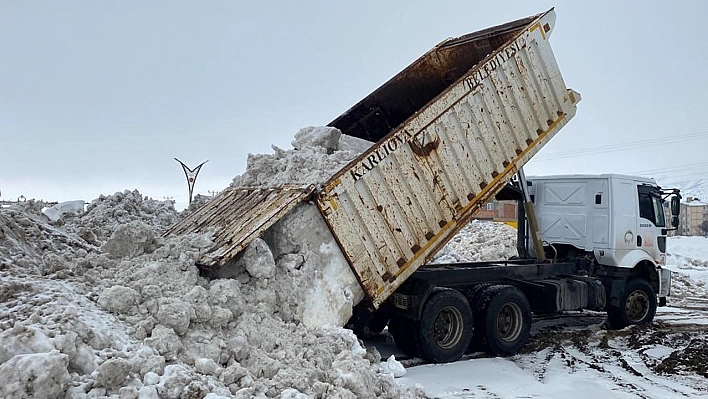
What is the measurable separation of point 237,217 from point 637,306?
724 centimetres

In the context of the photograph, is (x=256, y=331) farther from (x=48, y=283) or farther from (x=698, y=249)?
(x=698, y=249)

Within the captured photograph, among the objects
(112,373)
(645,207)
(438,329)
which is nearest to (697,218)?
(645,207)

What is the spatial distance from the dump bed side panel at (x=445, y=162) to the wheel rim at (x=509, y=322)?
1.63 metres

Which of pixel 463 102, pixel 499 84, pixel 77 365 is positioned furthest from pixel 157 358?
pixel 499 84

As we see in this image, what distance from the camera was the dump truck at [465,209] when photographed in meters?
6.57

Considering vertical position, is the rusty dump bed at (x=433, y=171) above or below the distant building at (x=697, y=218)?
below

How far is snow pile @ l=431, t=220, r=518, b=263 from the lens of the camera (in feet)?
52.0

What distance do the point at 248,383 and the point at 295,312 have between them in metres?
1.42

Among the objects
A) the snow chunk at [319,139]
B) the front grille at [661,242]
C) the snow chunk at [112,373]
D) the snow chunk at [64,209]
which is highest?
the snow chunk at [319,139]

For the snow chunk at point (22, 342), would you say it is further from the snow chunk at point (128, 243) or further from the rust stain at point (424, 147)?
the rust stain at point (424, 147)

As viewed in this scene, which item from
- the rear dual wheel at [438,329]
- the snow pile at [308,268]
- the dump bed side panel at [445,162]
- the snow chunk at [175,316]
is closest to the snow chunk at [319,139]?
the snow pile at [308,268]

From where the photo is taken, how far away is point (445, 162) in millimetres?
7207

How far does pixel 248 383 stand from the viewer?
448 cm

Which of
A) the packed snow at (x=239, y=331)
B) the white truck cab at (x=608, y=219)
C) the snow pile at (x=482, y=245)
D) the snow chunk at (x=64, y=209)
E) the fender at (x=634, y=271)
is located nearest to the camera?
the packed snow at (x=239, y=331)
